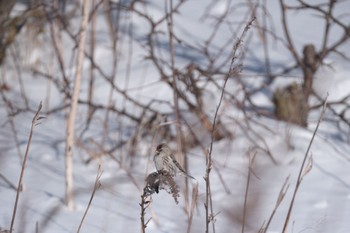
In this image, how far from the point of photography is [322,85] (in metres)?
3.53

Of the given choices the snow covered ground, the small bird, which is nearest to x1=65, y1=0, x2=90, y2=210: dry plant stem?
the snow covered ground

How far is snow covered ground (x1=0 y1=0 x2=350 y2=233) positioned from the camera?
228cm

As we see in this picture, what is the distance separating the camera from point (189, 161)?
10.2 feet

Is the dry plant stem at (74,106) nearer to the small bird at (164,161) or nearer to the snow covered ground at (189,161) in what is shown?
the snow covered ground at (189,161)

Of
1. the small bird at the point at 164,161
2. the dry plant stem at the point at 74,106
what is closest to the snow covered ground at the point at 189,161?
the dry plant stem at the point at 74,106

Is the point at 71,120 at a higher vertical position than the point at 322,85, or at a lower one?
lower

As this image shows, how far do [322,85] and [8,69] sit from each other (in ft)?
7.07

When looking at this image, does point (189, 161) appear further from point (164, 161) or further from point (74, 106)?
point (164, 161)

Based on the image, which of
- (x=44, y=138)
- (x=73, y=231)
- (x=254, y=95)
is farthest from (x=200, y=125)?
(x=73, y=231)

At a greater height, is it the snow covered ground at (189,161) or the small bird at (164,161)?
the snow covered ground at (189,161)

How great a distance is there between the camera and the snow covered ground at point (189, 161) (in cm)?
228

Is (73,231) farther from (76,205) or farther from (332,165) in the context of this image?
(332,165)

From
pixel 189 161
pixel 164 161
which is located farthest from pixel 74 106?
pixel 164 161

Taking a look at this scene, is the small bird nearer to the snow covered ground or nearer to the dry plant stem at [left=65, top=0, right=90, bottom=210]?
the snow covered ground
